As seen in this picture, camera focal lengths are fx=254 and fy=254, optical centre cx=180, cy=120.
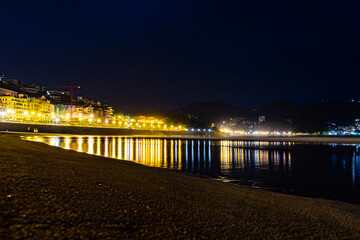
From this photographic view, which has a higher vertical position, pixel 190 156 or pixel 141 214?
pixel 141 214

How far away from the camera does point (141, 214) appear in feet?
16.5

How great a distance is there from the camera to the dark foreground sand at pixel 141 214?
4074mm

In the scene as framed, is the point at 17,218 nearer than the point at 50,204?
Yes

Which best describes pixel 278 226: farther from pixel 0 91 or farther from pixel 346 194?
pixel 0 91

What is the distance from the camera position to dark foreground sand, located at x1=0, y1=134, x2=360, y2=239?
4.07 meters

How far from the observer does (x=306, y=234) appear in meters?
5.18

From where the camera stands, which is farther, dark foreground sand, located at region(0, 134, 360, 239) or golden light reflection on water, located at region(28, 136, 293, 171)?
A: golden light reflection on water, located at region(28, 136, 293, 171)

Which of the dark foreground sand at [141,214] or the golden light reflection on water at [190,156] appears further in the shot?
the golden light reflection on water at [190,156]

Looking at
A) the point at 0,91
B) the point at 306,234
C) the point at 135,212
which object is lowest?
the point at 306,234

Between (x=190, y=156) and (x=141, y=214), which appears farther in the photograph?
(x=190, y=156)

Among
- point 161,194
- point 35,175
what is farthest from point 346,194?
point 35,175

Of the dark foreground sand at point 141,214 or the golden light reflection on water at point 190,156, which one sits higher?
the dark foreground sand at point 141,214

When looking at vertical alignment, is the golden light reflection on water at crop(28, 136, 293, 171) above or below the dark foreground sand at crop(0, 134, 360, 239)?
below

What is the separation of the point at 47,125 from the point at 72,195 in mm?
74597
